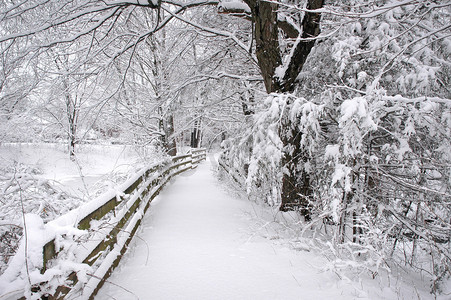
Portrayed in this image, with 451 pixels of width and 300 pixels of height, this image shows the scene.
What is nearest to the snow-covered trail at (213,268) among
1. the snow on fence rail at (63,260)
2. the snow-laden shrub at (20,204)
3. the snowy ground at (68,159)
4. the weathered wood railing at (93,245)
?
the weathered wood railing at (93,245)

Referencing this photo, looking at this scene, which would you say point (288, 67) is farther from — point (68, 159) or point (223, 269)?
point (68, 159)

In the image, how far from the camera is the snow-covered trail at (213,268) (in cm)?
267

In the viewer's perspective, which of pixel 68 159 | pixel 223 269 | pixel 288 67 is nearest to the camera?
pixel 223 269

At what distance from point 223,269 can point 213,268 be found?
138 millimetres

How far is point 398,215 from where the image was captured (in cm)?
351

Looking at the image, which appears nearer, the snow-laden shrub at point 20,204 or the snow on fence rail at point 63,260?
the snow on fence rail at point 63,260

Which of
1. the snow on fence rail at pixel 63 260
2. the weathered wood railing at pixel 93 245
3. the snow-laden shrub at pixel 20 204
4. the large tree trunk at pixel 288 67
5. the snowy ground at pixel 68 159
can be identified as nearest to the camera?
the snow on fence rail at pixel 63 260

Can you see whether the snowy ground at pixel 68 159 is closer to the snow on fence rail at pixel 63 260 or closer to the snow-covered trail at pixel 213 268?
the snow-covered trail at pixel 213 268

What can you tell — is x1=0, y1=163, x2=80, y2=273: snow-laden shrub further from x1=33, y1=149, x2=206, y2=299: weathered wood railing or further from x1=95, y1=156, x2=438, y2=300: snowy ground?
x1=95, y1=156, x2=438, y2=300: snowy ground

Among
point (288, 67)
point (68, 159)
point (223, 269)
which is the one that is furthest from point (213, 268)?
point (68, 159)

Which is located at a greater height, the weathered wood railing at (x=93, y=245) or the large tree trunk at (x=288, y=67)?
the large tree trunk at (x=288, y=67)

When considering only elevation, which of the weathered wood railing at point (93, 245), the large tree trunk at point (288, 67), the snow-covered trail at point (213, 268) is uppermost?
the large tree trunk at point (288, 67)

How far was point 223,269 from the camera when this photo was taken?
320 cm

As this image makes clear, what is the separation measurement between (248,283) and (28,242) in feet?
7.51
